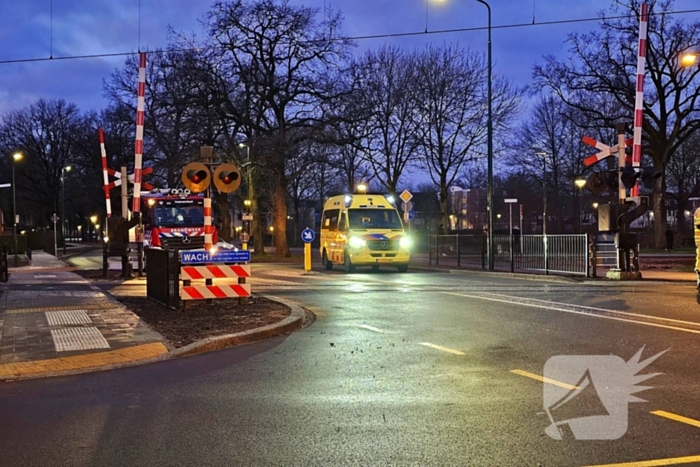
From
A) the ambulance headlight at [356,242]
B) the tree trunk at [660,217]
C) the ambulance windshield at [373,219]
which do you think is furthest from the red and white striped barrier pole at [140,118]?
the tree trunk at [660,217]

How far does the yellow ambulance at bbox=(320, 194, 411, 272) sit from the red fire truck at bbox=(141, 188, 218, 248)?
526 cm

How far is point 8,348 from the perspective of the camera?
8914mm

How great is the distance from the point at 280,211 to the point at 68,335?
27.7 m

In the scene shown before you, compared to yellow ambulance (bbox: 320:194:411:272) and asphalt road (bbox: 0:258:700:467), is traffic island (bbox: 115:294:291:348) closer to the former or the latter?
asphalt road (bbox: 0:258:700:467)

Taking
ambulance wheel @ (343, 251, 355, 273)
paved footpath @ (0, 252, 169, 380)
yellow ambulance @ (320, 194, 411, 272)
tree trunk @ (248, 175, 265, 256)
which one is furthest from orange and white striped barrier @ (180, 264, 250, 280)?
tree trunk @ (248, 175, 265, 256)

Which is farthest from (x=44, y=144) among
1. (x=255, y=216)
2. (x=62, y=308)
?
(x=62, y=308)

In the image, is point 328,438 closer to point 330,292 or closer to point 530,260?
point 330,292

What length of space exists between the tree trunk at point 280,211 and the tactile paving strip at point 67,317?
23.8m

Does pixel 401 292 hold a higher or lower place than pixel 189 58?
lower

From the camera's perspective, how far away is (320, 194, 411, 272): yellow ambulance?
24.5m

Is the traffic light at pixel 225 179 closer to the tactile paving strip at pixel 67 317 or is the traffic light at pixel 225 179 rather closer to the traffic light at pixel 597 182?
the tactile paving strip at pixel 67 317

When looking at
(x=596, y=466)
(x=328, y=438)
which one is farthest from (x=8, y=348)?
(x=596, y=466)

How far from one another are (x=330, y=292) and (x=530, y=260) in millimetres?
10468

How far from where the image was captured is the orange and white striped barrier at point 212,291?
1198 centimetres
